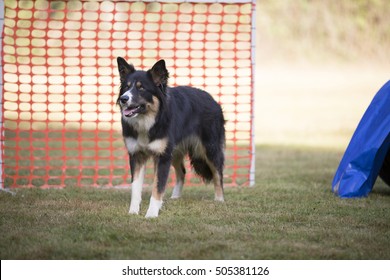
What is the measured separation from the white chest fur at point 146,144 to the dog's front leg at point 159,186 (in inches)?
4.1

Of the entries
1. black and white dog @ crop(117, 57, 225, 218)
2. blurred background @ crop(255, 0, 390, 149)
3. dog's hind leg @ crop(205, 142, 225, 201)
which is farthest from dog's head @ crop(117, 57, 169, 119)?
blurred background @ crop(255, 0, 390, 149)

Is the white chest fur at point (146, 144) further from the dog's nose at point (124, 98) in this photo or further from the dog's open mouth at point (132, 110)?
the dog's nose at point (124, 98)

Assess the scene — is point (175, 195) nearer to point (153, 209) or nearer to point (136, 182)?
point (136, 182)

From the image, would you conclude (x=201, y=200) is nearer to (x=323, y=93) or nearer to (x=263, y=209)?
(x=263, y=209)

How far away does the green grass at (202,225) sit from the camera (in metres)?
5.23

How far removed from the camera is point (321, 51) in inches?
1000

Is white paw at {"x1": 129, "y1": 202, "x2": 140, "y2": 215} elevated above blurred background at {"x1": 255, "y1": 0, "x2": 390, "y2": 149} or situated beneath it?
situated beneath

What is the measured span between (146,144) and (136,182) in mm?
436

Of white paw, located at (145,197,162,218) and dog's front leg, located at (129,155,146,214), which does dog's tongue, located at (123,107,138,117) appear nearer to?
dog's front leg, located at (129,155,146,214)

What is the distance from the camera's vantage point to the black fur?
661 centimetres

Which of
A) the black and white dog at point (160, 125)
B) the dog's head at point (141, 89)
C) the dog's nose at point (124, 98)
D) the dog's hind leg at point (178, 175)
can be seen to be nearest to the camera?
the dog's nose at point (124, 98)

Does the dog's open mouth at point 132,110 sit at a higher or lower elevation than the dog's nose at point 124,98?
lower

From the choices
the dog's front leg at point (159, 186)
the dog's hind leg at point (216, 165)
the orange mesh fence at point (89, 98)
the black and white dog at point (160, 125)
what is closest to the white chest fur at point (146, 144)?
the black and white dog at point (160, 125)

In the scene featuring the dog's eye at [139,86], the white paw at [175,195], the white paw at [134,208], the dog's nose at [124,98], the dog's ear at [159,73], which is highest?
the dog's ear at [159,73]
